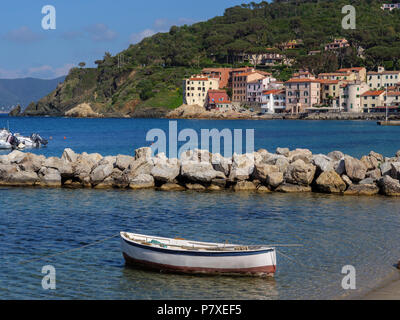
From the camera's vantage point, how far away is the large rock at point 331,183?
2571cm

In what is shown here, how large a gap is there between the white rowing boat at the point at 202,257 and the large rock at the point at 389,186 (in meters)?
13.3

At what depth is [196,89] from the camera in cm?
15262

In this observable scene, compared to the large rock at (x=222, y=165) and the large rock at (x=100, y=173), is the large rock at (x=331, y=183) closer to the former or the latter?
the large rock at (x=222, y=165)

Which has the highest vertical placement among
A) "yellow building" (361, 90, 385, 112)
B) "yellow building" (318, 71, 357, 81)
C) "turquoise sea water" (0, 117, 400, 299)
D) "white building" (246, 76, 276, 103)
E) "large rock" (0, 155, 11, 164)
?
"yellow building" (318, 71, 357, 81)

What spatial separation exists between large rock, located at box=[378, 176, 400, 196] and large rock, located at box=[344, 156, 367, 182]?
1054mm

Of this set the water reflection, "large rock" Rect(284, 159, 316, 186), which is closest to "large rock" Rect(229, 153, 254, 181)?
"large rock" Rect(284, 159, 316, 186)

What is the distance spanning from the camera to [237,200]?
24.4m

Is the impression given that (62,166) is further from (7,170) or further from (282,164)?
(282,164)

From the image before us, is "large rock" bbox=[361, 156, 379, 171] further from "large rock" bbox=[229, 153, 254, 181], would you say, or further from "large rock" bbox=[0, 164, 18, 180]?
"large rock" bbox=[0, 164, 18, 180]

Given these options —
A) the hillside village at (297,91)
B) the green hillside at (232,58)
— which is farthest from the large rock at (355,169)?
the green hillside at (232,58)

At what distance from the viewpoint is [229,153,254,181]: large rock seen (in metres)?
27.1

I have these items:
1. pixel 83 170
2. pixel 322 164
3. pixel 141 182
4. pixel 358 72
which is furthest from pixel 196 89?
pixel 322 164

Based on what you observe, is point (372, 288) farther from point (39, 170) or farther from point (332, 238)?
point (39, 170)

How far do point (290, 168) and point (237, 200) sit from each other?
146 inches
